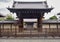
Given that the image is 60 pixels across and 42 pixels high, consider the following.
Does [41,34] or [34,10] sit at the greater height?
[34,10]

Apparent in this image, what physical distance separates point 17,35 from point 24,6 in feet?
17.0

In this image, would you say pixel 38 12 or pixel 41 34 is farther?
pixel 38 12

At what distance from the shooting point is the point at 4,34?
19.8m

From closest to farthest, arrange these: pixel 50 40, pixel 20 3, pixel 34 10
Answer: pixel 50 40 < pixel 34 10 < pixel 20 3

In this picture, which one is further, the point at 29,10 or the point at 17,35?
the point at 29,10

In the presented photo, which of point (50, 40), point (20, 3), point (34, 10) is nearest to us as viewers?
point (50, 40)

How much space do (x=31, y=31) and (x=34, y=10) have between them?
12.1 feet

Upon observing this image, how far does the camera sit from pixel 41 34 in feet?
64.5

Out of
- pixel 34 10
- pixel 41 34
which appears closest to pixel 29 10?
pixel 34 10

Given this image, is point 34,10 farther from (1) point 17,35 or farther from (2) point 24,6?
(1) point 17,35

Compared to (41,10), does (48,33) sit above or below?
below

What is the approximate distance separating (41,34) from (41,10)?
399 centimetres

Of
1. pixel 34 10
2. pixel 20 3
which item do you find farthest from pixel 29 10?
pixel 20 3

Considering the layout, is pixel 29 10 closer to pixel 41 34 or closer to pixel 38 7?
pixel 38 7
